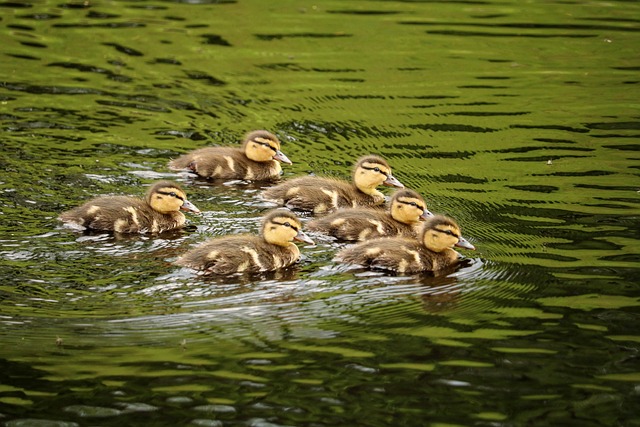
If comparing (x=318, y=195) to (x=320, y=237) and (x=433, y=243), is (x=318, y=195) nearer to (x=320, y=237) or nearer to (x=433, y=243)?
(x=320, y=237)

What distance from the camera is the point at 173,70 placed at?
1112 centimetres

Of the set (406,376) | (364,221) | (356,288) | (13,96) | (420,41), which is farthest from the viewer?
(420,41)

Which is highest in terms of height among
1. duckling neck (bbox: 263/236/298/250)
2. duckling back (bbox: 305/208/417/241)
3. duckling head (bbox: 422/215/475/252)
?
duckling head (bbox: 422/215/475/252)

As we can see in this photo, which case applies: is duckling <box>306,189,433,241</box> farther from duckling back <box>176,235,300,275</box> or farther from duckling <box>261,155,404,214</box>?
duckling back <box>176,235,300,275</box>

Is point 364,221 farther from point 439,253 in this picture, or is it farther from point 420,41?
point 420,41

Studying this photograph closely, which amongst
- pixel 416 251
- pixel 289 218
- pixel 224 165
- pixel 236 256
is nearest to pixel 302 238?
pixel 289 218

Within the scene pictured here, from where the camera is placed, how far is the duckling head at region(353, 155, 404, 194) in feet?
25.2

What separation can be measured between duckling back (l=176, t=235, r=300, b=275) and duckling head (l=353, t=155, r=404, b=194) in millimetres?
1304

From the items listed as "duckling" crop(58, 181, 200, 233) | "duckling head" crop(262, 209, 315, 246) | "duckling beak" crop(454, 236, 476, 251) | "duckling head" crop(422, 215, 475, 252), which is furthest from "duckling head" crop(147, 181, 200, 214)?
"duckling beak" crop(454, 236, 476, 251)

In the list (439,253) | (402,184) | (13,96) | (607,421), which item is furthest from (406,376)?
(13,96)

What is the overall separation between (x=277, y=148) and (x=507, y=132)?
6.35 feet

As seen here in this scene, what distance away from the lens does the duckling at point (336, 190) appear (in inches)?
299

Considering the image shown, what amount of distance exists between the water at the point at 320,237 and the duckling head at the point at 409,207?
293 mm

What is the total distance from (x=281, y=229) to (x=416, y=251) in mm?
740
